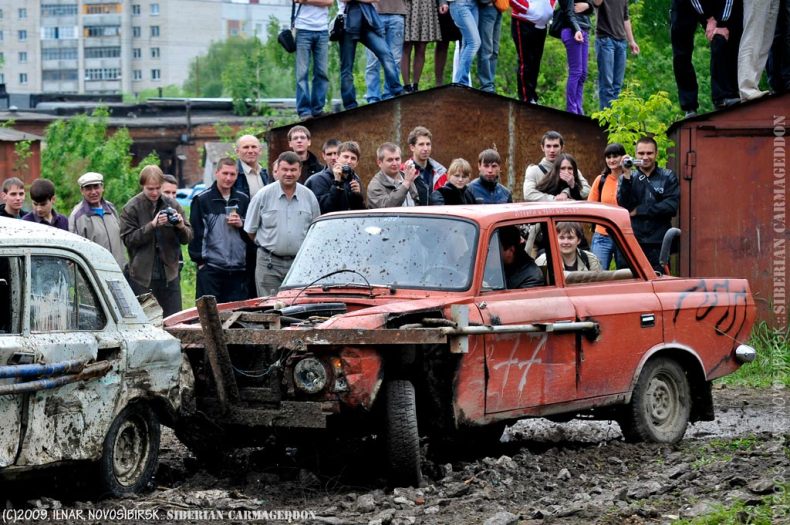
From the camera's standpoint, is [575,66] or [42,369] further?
[575,66]

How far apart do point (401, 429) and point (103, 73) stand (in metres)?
130

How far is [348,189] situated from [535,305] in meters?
3.23

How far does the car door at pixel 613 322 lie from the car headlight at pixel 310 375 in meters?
2.16

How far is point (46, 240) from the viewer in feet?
24.8

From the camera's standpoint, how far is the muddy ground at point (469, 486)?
7438 millimetres

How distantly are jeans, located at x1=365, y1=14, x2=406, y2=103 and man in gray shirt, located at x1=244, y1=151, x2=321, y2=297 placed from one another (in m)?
4.48

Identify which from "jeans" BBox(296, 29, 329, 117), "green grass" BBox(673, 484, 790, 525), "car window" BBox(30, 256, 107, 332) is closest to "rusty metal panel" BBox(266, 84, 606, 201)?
"jeans" BBox(296, 29, 329, 117)

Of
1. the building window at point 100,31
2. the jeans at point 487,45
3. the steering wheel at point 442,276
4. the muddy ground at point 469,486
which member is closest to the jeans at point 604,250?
the muddy ground at point 469,486

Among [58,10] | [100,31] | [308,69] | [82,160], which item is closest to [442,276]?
[308,69]

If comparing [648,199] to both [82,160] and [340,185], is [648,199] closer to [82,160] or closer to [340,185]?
[340,185]

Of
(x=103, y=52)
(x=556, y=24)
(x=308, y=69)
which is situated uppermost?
(x=103, y=52)

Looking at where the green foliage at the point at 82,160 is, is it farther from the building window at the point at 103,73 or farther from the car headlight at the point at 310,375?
the building window at the point at 103,73

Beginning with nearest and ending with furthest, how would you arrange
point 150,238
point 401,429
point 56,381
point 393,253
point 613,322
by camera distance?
point 56,381, point 401,429, point 393,253, point 613,322, point 150,238

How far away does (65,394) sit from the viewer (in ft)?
24.2
